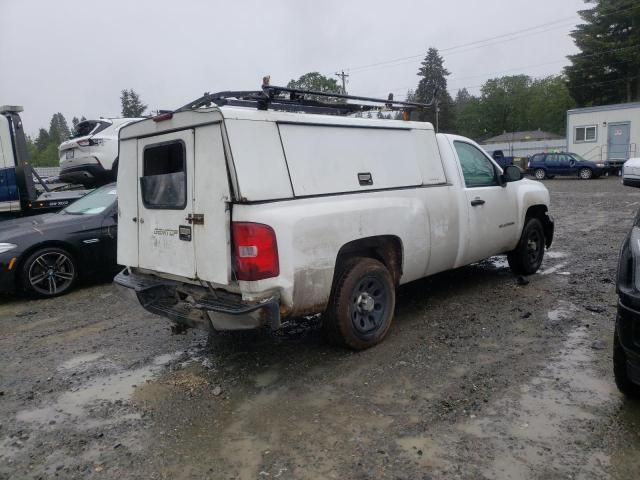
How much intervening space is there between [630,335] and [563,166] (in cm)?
2692

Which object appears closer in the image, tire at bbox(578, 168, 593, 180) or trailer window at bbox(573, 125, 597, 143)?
tire at bbox(578, 168, 593, 180)

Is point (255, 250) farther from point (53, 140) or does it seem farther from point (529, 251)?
point (53, 140)

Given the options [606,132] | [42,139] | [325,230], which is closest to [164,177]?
[325,230]

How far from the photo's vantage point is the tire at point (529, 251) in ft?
21.4

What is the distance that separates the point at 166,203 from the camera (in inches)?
164

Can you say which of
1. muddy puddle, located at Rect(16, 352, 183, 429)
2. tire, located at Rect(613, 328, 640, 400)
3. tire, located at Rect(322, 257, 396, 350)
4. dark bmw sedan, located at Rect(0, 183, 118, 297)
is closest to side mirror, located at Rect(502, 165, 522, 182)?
tire, located at Rect(322, 257, 396, 350)

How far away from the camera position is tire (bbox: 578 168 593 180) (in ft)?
85.6

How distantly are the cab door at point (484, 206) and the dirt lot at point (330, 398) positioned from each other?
658 millimetres

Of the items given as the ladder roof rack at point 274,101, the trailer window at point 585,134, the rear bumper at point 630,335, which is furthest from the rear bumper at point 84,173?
the trailer window at point 585,134

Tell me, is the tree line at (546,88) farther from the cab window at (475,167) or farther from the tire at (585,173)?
the tire at (585,173)

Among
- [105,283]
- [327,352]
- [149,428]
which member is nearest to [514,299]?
[327,352]

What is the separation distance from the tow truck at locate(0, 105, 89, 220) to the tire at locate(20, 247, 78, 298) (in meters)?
2.58

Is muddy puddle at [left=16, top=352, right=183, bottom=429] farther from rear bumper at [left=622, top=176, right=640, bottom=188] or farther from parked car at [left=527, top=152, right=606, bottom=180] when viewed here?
parked car at [left=527, top=152, right=606, bottom=180]

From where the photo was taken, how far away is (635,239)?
10.6 feet
